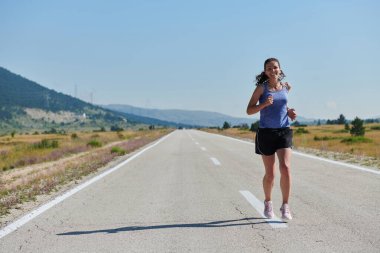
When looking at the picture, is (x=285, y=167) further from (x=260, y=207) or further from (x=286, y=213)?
(x=260, y=207)

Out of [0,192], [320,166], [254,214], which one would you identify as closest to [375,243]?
[254,214]

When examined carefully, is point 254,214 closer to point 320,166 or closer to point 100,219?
point 100,219

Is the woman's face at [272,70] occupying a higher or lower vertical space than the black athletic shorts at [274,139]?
higher

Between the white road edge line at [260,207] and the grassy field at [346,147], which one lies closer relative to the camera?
the white road edge line at [260,207]

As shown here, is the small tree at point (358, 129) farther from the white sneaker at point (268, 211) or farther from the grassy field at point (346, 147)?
the white sneaker at point (268, 211)

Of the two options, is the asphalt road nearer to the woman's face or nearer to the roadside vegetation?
the woman's face

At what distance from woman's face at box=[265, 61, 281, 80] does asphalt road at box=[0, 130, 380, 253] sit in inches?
72.7

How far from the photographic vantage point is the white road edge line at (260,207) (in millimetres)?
5898

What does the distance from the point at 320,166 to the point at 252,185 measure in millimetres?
4593

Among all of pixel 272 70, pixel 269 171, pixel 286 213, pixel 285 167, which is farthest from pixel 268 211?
pixel 272 70

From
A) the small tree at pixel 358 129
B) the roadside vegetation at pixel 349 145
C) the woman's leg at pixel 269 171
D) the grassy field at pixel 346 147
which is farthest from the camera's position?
the small tree at pixel 358 129

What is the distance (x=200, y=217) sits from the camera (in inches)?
253

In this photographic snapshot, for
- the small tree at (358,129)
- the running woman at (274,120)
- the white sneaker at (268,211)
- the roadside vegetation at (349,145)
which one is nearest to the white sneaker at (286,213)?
the running woman at (274,120)

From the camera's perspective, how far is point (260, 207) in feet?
23.3
